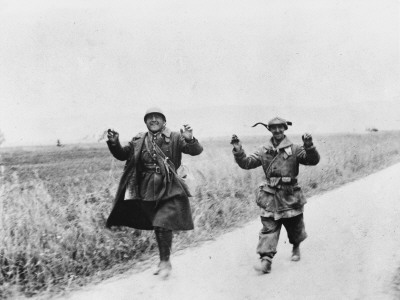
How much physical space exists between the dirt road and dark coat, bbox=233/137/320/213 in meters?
0.66

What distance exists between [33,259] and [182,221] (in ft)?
5.27

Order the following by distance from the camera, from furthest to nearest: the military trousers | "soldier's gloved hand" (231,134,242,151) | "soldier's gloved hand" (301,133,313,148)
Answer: "soldier's gloved hand" (231,134,242,151), the military trousers, "soldier's gloved hand" (301,133,313,148)

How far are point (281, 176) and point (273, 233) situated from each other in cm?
63

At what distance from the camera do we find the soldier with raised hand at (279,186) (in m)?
4.80

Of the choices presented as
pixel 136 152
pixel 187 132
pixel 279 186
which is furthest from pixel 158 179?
pixel 279 186

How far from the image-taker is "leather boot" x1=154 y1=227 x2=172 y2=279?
186 inches

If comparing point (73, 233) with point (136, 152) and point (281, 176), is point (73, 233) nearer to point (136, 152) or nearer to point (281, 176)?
point (136, 152)

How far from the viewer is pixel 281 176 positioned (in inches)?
193

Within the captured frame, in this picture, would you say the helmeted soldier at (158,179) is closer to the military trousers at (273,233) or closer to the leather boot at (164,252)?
the leather boot at (164,252)

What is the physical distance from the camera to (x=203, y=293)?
14.1ft

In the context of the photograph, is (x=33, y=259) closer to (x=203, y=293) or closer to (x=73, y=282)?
(x=73, y=282)

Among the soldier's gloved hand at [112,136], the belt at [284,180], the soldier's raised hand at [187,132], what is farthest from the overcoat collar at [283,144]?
the soldier's gloved hand at [112,136]

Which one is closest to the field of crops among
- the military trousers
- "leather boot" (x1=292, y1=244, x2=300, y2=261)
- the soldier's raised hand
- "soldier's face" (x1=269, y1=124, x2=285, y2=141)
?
the soldier's raised hand

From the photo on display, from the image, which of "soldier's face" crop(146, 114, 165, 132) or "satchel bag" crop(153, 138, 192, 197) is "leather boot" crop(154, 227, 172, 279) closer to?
"satchel bag" crop(153, 138, 192, 197)
